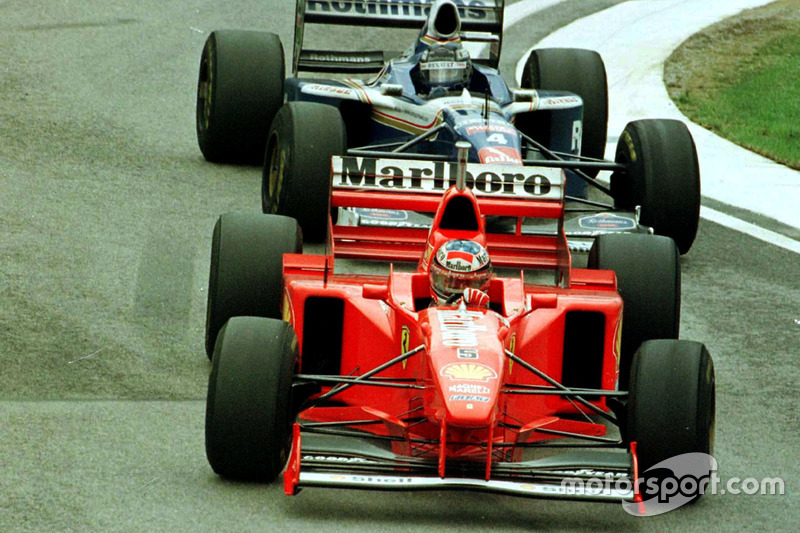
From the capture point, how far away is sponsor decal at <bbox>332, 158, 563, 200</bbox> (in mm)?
9289

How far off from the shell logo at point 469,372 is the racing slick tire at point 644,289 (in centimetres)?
182

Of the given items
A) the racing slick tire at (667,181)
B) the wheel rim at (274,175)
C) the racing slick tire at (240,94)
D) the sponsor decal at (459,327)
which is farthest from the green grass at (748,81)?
the sponsor decal at (459,327)

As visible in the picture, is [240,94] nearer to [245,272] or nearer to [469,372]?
[245,272]

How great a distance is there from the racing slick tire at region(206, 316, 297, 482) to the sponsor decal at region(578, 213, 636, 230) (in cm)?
449

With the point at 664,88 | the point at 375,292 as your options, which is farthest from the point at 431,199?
the point at 664,88

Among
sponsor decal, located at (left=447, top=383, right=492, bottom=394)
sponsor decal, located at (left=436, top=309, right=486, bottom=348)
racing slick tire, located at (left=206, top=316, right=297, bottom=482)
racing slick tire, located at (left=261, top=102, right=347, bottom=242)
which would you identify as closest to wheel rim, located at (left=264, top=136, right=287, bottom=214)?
racing slick tire, located at (left=261, top=102, right=347, bottom=242)

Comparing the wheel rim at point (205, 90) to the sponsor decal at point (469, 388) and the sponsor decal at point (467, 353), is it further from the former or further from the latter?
the sponsor decal at point (469, 388)

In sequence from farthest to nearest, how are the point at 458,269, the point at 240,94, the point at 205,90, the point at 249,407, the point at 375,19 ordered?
the point at 375,19, the point at 205,90, the point at 240,94, the point at 458,269, the point at 249,407

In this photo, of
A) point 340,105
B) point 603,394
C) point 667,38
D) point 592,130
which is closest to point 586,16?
point 667,38

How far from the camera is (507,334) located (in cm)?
718

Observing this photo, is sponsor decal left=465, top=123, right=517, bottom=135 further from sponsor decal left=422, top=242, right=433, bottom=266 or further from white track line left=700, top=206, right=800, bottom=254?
sponsor decal left=422, top=242, right=433, bottom=266

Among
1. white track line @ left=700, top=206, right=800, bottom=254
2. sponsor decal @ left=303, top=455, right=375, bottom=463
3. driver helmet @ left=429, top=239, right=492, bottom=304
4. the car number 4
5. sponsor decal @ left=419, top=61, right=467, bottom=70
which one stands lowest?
white track line @ left=700, top=206, right=800, bottom=254

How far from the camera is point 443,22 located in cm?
1266

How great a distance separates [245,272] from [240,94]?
4.88m
